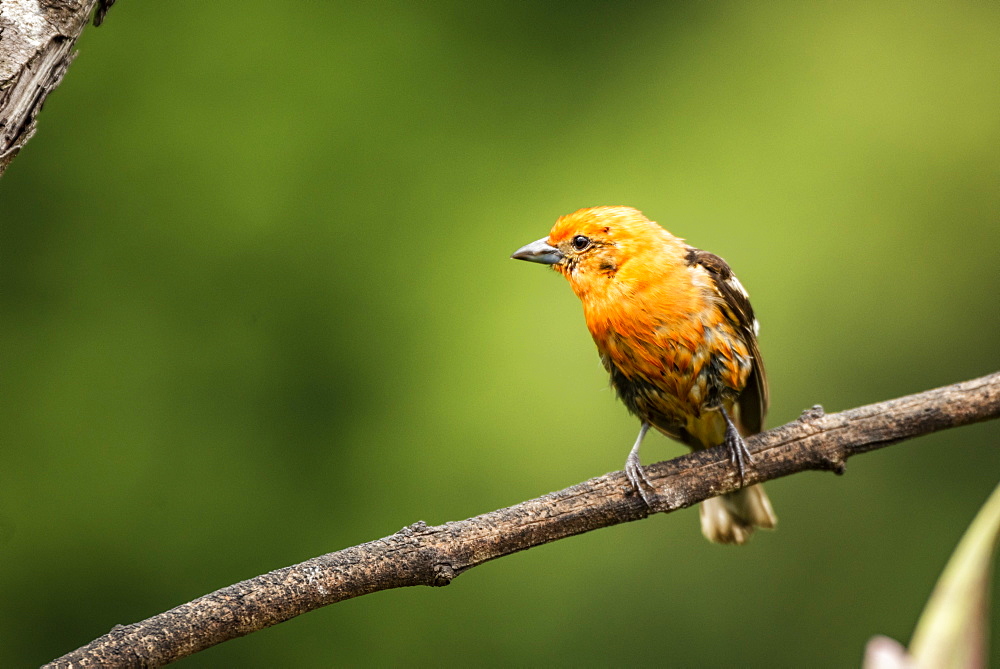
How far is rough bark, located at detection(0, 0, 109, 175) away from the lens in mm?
1668

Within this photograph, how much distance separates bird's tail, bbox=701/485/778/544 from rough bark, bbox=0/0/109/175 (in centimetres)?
225

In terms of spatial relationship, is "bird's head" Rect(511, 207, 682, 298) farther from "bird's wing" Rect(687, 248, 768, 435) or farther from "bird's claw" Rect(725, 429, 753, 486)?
"bird's claw" Rect(725, 429, 753, 486)

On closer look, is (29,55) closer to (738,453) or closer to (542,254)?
(542,254)

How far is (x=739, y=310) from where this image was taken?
8.84 feet

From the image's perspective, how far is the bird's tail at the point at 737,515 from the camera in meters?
3.06

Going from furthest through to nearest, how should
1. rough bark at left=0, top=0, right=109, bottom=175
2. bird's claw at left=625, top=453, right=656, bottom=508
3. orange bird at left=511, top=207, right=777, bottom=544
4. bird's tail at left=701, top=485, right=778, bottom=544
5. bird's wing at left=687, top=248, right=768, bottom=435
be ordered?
bird's tail at left=701, top=485, right=778, bottom=544
bird's wing at left=687, top=248, right=768, bottom=435
orange bird at left=511, top=207, right=777, bottom=544
bird's claw at left=625, top=453, right=656, bottom=508
rough bark at left=0, top=0, right=109, bottom=175

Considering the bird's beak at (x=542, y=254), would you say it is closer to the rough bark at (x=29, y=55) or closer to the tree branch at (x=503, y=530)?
the tree branch at (x=503, y=530)

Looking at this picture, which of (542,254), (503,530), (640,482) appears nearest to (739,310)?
(542,254)

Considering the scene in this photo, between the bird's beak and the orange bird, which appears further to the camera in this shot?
the bird's beak

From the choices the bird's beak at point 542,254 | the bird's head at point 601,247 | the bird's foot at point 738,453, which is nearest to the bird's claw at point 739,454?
the bird's foot at point 738,453

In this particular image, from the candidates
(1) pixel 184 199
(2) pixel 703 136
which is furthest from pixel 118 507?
(2) pixel 703 136

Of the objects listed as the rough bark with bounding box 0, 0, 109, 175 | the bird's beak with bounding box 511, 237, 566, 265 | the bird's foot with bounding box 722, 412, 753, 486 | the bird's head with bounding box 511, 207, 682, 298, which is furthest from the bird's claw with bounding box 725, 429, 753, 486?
the rough bark with bounding box 0, 0, 109, 175

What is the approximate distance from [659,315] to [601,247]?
0.27 metres

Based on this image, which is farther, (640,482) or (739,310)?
(739,310)
